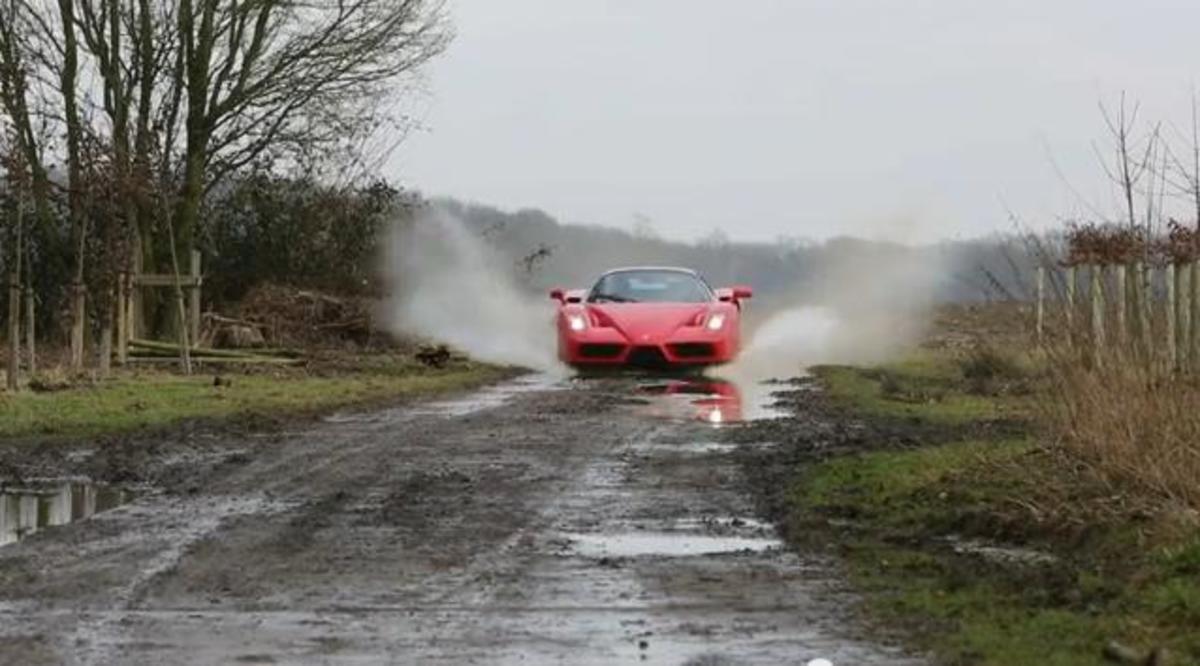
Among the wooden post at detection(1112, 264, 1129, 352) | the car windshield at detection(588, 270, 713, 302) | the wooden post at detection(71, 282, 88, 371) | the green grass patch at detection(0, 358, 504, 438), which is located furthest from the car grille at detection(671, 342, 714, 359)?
the wooden post at detection(1112, 264, 1129, 352)

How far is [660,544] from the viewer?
9.16 meters

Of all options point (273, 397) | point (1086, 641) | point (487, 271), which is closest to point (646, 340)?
point (273, 397)

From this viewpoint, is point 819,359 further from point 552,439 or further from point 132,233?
point 552,439

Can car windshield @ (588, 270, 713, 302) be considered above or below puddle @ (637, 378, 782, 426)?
above

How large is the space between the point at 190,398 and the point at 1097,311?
35.6ft

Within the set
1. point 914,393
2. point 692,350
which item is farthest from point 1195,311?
point 692,350

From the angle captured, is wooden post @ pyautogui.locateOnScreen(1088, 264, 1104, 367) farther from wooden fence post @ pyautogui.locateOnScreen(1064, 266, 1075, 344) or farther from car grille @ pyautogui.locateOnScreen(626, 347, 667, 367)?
car grille @ pyautogui.locateOnScreen(626, 347, 667, 367)

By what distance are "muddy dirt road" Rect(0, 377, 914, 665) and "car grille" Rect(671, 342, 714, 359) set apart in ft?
31.7

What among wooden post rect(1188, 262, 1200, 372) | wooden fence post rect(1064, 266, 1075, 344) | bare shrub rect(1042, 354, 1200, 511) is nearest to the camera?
bare shrub rect(1042, 354, 1200, 511)

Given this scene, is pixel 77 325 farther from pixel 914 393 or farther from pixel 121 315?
pixel 914 393

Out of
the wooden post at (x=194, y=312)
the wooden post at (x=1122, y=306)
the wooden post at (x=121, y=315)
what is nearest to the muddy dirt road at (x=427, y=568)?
the wooden post at (x=1122, y=306)

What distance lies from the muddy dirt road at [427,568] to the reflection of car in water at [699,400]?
3205mm

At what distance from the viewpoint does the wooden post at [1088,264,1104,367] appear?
10.5 metres

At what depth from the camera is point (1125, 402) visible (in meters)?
9.74
